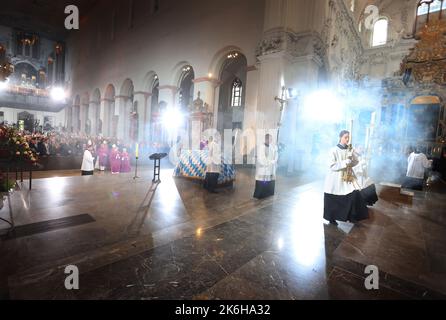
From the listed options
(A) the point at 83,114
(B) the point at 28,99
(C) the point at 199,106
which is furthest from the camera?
(B) the point at 28,99

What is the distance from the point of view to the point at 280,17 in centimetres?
1120

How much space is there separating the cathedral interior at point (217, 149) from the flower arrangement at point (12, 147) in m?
0.03

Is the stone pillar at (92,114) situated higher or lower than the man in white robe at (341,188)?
higher

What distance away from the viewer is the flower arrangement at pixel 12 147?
4285mm

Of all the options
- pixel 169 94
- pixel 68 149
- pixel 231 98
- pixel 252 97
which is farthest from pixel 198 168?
pixel 231 98

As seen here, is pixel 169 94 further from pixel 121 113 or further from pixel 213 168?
pixel 213 168

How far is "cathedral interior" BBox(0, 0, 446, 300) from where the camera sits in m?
2.67

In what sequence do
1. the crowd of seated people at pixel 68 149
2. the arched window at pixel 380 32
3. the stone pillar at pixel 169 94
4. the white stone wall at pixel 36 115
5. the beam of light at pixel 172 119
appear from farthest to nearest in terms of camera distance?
the white stone wall at pixel 36 115 < the arched window at pixel 380 32 < the stone pillar at pixel 169 94 < the beam of light at pixel 172 119 < the crowd of seated people at pixel 68 149

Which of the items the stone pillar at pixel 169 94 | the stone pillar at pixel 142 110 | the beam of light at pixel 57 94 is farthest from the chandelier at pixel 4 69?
the beam of light at pixel 57 94

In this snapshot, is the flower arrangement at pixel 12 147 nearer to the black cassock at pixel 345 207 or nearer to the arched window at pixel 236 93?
the black cassock at pixel 345 207

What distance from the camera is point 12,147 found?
4.42 metres

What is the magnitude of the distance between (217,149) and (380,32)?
2415 cm

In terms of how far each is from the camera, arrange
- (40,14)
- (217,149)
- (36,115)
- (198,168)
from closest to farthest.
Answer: (217,149)
(198,168)
(40,14)
(36,115)
